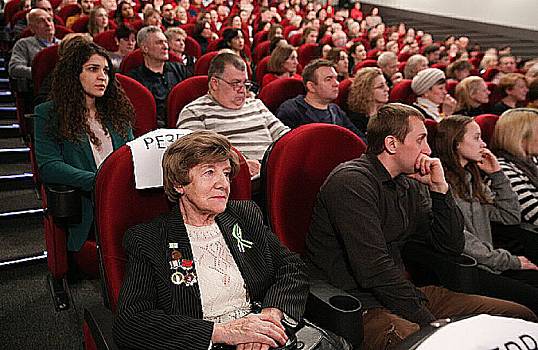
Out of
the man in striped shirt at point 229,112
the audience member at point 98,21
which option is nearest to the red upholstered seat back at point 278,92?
the man in striped shirt at point 229,112

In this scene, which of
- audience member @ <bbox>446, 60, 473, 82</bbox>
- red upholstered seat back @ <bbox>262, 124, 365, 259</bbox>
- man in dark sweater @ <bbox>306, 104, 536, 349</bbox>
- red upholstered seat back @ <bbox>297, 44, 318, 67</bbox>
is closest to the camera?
man in dark sweater @ <bbox>306, 104, 536, 349</bbox>

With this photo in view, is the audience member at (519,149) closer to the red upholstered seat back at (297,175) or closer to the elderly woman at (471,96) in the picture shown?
the red upholstered seat back at (297,175)

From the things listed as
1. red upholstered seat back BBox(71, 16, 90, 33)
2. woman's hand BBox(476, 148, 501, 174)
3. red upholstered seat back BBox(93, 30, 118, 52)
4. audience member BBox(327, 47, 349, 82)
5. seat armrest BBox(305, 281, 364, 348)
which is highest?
red upholstered seat back BBox(71, 16, 90, 33)

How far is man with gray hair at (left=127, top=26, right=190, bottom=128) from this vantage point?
2.92 meters

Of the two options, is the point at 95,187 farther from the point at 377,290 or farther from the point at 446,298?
the point at 446,298

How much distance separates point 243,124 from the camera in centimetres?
234

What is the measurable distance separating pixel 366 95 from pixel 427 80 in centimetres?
45

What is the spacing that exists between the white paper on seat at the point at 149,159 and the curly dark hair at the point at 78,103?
24.5 inches

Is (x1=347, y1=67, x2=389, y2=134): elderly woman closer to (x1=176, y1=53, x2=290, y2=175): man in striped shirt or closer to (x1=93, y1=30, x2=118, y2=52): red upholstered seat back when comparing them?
(x1=176, y1=53, x2=290, y2=175): man in striped shirt

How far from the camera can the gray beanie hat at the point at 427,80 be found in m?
3.10

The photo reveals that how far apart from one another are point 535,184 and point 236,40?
9.11 ft

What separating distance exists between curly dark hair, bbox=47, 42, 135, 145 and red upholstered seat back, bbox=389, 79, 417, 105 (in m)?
1.83

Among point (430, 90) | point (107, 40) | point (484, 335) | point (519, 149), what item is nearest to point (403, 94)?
point (430, 90)

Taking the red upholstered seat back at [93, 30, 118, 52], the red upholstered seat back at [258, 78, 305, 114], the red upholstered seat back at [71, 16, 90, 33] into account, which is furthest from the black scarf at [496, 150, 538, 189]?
the red upholstered seat back at [71, 16, 90, 33]
